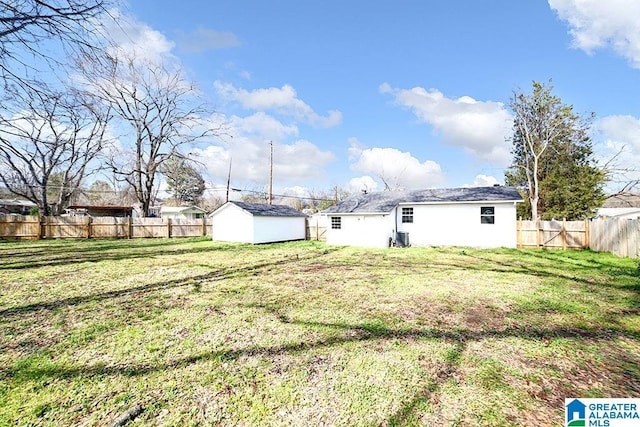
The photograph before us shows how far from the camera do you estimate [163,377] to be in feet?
9.36

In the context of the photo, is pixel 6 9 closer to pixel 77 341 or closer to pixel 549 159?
pixel 77 341

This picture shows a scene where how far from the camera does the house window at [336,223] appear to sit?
16459 mm

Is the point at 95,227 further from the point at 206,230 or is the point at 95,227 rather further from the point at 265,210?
the point at 265,210

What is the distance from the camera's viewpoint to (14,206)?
3534 centimetres

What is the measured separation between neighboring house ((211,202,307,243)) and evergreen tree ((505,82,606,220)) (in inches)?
682

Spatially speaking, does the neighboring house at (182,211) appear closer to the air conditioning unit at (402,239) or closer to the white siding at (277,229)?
the white siding at (277,229)

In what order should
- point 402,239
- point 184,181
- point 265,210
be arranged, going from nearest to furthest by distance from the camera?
point 402,239 → point 265,210 → point 184,181

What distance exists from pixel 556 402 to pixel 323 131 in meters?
22.8

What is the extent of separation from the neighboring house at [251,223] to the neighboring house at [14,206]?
1278 inches

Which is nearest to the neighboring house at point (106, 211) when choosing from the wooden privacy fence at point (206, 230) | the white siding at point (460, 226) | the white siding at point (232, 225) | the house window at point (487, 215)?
the wooden privacy fence at point (206, 230)

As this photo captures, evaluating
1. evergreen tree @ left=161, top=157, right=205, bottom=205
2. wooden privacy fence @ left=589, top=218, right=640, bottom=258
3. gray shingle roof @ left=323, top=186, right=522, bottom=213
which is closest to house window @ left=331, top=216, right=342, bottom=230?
gray shingle roof @ left=323, top=186, right=522, bottom=213

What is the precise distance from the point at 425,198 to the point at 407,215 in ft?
4.48

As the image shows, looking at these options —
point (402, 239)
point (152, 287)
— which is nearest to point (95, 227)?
point (152, 287)

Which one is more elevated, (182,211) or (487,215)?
(182,211)
